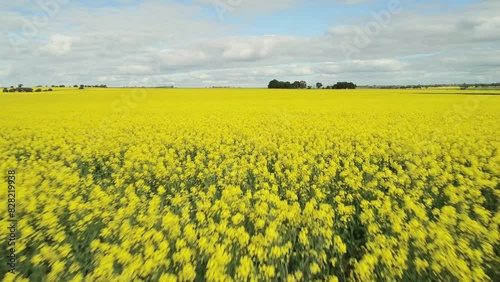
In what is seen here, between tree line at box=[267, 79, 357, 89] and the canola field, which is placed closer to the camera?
the canola field

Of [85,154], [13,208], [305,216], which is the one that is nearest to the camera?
[305,216]

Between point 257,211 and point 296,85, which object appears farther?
point 296,85

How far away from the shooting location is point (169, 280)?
2650mm

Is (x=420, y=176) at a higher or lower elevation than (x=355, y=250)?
higher

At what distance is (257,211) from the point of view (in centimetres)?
410

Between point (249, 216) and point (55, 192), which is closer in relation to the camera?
point (249, 216)

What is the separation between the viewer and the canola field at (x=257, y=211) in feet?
10.2

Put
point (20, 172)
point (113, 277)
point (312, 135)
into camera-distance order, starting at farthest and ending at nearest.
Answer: point (312, 135) < point (20, 172) < point (113, 277)

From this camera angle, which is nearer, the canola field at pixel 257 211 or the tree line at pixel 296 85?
the canola field at pixel 257 211

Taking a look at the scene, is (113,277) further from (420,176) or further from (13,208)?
(420,176)

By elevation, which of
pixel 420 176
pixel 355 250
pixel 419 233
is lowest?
pixel 355 250

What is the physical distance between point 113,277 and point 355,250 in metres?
3.25

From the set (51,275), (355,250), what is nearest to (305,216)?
(355,250)

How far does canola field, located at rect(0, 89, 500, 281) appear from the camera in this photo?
3.12 m
